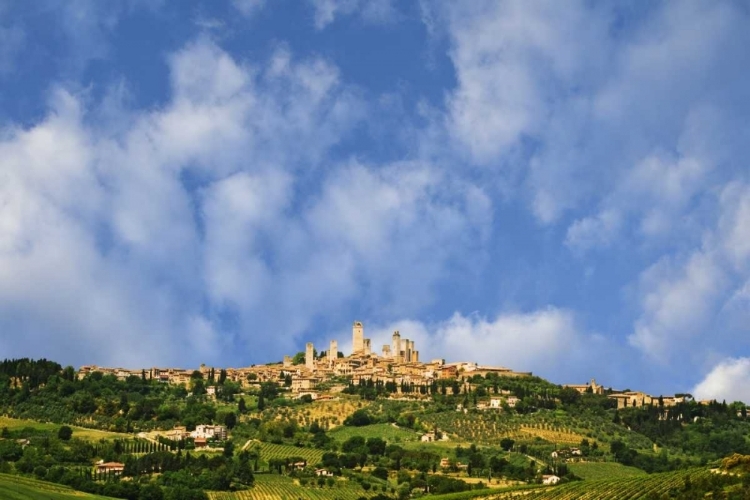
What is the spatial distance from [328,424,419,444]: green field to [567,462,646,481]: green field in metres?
15.9

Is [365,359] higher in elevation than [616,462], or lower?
higher

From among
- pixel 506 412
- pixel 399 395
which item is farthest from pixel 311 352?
pixel 506 412

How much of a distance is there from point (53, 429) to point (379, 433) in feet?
88.5

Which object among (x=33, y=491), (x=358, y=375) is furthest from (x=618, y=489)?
(x=358, y=375)

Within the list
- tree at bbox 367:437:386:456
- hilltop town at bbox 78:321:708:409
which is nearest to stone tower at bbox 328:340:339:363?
hilltop town at bbox 78:321:708:409

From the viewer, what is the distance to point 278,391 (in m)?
113

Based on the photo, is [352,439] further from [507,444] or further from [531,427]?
[531,427]

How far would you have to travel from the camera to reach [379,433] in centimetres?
9125

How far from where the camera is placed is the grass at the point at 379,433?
8881 centimetres

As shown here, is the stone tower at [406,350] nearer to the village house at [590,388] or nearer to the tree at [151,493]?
the village house at [590,388]

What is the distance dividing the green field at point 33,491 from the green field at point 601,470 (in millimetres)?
34235

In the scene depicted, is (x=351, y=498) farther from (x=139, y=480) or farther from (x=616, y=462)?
(x=616, y=462)

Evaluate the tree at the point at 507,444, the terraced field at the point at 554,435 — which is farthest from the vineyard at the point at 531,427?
the tree at the point at 507,444

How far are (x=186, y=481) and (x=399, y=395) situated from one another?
46751 millimetres
